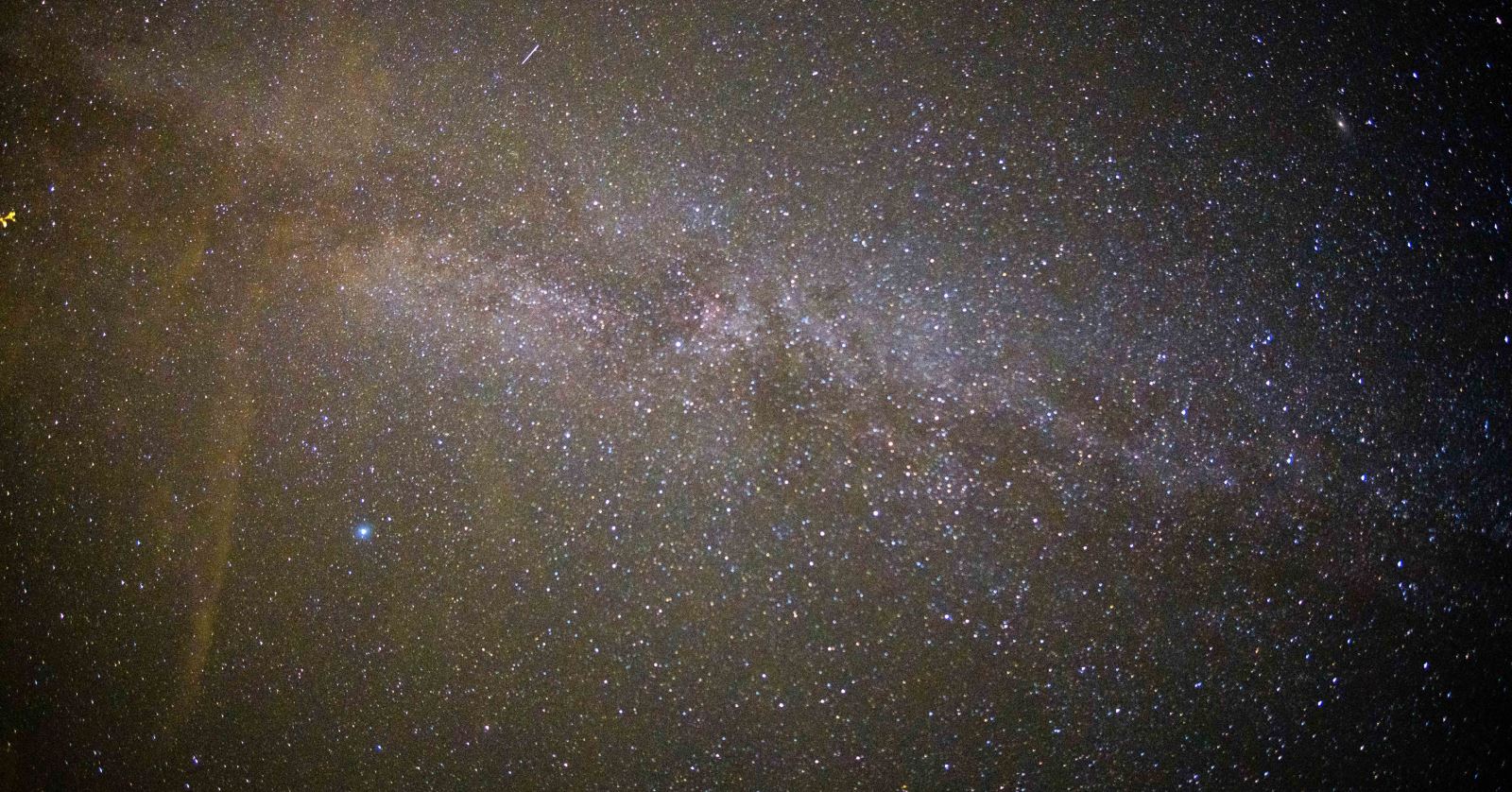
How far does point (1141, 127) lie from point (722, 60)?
567mm

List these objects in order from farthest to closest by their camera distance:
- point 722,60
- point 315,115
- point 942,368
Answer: point 315,115 → point 722,60 → point 942,368

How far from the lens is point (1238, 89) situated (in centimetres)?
87

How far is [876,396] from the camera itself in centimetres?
84

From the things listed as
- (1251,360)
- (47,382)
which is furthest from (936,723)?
(47,382)

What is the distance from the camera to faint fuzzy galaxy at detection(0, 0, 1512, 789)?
2.74ft

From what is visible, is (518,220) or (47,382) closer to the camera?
(518,220)

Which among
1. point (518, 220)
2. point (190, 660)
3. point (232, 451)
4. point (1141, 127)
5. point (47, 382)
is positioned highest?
point (1141, 127)

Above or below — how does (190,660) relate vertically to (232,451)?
below

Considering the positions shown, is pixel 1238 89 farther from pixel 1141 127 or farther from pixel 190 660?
pixel 190 660

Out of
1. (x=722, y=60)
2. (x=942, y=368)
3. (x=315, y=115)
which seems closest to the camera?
(x=942, y=368)

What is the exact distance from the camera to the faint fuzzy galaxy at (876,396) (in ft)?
2.74

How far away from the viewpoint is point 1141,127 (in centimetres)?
86

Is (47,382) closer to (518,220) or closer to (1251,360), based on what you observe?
(518,220)

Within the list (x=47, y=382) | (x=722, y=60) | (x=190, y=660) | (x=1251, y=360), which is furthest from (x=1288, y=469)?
(x=47, y=382)
